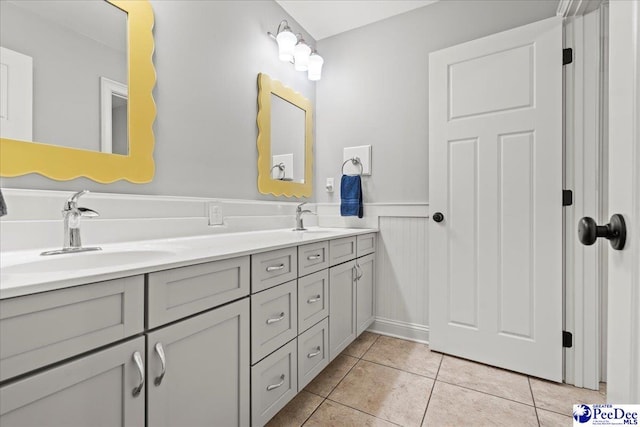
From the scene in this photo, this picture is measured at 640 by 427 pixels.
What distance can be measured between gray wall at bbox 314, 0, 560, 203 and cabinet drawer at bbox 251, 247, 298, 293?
118cm

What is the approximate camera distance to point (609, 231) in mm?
505

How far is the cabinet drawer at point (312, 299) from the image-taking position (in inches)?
54.2

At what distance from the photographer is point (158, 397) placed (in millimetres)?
790

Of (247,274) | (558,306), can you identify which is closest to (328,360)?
(247,274)

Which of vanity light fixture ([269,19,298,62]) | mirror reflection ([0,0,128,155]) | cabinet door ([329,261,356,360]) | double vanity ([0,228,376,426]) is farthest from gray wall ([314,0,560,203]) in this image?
mirror reflection ([0,0,128,155])

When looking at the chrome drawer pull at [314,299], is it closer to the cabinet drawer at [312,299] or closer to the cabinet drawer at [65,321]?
the cabinet drawer at [312,299]

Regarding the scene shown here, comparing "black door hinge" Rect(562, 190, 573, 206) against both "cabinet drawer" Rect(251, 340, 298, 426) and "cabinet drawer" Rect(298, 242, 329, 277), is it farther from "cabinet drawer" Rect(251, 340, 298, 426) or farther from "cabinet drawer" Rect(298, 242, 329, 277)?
"cabinet drawer" Rect(251, 340, 298, 426)

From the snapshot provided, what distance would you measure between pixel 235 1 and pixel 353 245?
5.43 ft

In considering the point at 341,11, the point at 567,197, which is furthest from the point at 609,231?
the point at 341,11

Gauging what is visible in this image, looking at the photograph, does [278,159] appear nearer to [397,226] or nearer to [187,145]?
[187,145]

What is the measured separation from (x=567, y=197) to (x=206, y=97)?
6.63 feet

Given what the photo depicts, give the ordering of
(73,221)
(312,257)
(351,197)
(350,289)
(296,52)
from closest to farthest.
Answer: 1. (73,221)
2. (312,257)
3. (350,289)
4. (296,52)
5. (351,197)

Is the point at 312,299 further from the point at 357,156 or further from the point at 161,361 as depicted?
the point at 357,156

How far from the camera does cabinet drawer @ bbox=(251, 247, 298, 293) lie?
1.11m
